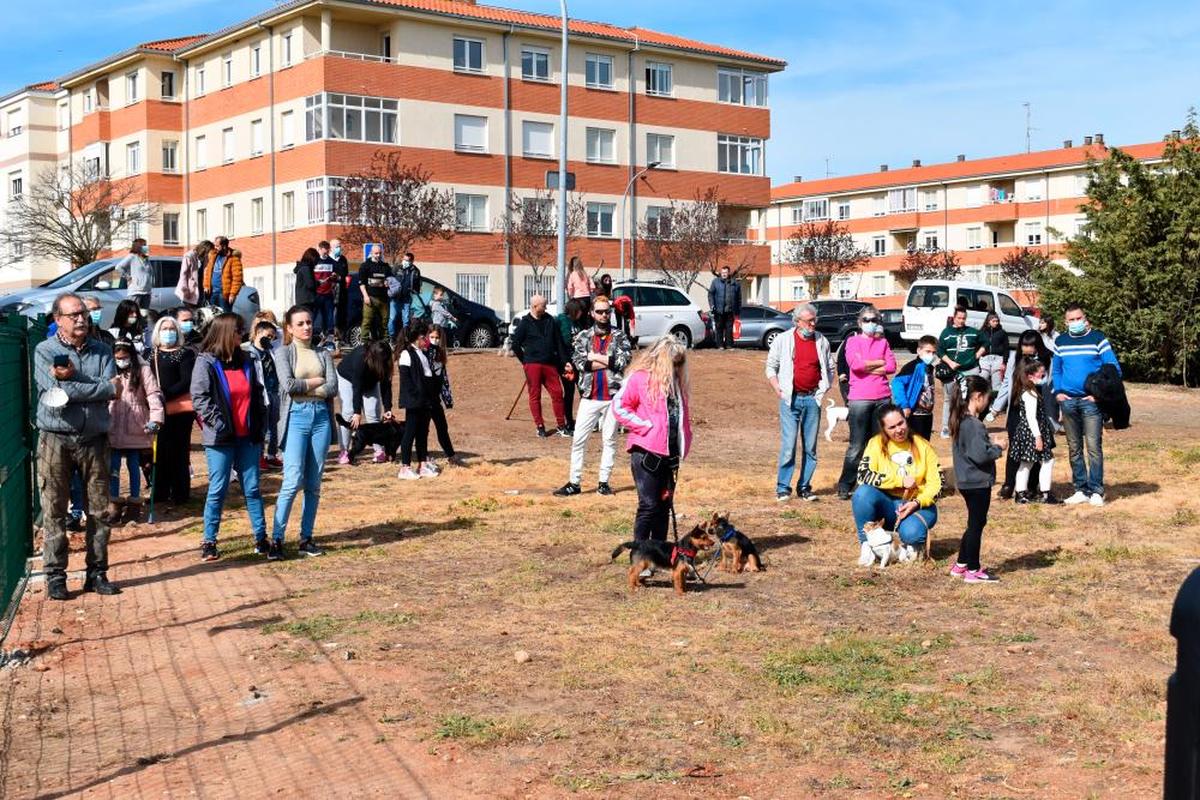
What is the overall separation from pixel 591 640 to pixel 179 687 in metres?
2.35

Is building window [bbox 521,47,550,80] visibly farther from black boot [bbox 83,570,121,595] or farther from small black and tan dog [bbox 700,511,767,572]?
black boot [bbox 83,570,121,595]

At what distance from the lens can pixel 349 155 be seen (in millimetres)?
49188

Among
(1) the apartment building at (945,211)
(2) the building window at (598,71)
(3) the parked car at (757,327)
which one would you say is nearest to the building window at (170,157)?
(2) the building window at (598,71)

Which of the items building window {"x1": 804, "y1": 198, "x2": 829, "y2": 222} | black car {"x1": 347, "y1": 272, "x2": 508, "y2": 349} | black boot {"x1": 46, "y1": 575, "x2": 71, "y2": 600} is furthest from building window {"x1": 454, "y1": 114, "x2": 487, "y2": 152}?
building window {"x1": 804, "y1": 198, "x2": 829, "y2": 222}

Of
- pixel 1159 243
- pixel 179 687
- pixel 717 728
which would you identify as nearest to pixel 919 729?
pixel 717 728

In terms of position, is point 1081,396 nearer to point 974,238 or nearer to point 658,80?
point 658,80

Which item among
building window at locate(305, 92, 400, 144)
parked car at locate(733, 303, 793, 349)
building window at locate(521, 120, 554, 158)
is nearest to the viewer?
parked car at locate(733, 303, 793, 349)

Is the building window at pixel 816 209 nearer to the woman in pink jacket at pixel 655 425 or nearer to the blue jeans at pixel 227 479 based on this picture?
the blue jeans at pixel 227 479

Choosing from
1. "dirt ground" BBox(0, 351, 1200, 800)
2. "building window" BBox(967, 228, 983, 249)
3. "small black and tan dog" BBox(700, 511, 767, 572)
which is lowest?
"dirt ground" BBox(0, 351, 1200, 800)

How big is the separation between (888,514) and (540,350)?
904 cm

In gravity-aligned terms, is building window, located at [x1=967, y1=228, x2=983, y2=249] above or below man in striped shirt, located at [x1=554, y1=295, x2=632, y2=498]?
above

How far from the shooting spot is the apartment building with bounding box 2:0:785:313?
164ft

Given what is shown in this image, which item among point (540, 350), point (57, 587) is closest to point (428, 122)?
point (540, 350)

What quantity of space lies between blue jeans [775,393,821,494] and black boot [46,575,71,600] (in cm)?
684
